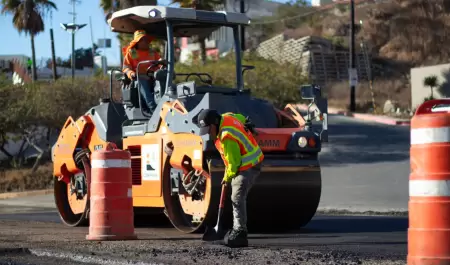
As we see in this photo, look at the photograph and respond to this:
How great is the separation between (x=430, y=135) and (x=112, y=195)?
5.92m

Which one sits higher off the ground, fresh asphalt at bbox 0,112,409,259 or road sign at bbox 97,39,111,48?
road sign at bbox 97,39,111,48

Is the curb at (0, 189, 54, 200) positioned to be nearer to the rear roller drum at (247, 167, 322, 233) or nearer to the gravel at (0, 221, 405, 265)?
the rear roller drum at (247, 167, 322, 233)

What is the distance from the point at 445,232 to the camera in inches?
271

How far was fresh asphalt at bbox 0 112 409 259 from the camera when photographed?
11.3 metres

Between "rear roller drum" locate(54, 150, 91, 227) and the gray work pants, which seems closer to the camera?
the gray work pants

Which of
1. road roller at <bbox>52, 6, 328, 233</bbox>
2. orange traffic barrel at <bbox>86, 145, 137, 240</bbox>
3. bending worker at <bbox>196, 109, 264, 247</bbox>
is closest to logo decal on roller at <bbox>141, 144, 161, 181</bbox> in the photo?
road roller at <bbox>52, 6, 328, 233</bbox>

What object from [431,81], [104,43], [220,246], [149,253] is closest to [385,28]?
[104,43]

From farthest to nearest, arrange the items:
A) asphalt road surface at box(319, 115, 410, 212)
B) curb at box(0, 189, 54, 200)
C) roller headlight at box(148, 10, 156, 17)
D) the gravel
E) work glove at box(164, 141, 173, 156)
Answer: curb at box(0, 189, 54, 200), asphalt road surface at box(319, 115, 410, 212), roller headlight at box(148, 10, 156, 17), work glove at box(164, 141, 173, 156), the gravel

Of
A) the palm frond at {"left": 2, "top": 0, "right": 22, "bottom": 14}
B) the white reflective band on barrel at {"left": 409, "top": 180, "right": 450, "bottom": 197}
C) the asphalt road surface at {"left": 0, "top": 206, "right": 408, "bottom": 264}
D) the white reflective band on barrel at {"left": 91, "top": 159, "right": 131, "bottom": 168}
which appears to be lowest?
the asphalt road surface at {"left": 0, "top": 206, "right": 408, "bottom": 264}

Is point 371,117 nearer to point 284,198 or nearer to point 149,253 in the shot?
point 284,198

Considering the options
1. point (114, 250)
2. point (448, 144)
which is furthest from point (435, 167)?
point (114, 250)

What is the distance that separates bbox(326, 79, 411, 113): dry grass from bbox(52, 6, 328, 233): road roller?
3285 cm

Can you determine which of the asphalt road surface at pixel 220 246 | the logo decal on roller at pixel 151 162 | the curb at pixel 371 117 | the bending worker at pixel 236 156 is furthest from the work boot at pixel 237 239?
the curb at pixel 371 117

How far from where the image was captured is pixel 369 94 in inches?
2095
